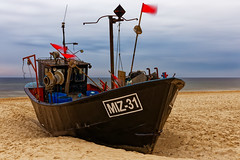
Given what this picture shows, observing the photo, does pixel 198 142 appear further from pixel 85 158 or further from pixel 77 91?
pixel 77 91

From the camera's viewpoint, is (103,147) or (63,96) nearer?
(103,147)

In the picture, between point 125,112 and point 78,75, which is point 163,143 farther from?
point 78,75

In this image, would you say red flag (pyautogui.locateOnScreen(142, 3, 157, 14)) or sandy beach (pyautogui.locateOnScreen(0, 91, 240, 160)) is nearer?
sandy beach (pyautogui.locateOnScreen(0, 91, 240, 160))

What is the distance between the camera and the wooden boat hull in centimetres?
524

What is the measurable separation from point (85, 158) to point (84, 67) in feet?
17.3

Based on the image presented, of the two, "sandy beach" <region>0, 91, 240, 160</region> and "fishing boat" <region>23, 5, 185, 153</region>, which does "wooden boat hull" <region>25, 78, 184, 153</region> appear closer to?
"fishing boat" <region>23, 5, 185, 153</region>

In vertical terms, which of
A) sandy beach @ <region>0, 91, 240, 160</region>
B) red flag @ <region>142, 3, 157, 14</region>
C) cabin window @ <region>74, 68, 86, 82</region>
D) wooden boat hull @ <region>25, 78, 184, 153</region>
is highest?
red flag @ <region>142, 3, 157, 14</region>

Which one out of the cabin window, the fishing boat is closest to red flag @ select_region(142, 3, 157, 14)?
the fishing boat

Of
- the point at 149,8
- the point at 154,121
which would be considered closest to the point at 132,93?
the point at 154,121

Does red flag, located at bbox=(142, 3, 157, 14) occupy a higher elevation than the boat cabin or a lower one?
higher

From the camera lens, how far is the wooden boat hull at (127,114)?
524 cm

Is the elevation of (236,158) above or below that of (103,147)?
below

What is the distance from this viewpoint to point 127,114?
547cm

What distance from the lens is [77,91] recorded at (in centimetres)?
965
